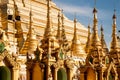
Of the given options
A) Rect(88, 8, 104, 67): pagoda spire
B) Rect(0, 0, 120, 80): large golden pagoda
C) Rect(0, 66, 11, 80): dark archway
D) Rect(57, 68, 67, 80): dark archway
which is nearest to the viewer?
Rect(0, 66, 11, 80): dark archway

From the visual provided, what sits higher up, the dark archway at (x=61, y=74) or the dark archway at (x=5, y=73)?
the dark archway at (x=5, y=73)

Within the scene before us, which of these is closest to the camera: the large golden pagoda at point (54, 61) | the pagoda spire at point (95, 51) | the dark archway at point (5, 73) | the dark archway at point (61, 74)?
the dark archway at point (5, 73)

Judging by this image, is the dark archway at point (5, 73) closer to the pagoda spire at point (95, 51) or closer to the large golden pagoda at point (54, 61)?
the large golden pagoda at point (54, 61)

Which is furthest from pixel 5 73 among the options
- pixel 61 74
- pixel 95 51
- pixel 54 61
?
pixel 95 51

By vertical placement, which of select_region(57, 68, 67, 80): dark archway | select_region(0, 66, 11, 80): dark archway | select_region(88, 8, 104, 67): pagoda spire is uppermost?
select_region(88, 8, 104, 67): pagoda spire

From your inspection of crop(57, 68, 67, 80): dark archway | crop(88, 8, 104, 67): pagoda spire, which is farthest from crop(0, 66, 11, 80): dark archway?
crop(88, 8, 104, 67): pagoda spire

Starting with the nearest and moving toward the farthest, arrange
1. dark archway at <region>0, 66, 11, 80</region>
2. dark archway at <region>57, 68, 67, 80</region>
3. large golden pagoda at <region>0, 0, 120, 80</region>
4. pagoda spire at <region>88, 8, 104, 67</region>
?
dark archway at <region>0, 66, 11, 80</region> < large golden pagoda at <region>0, 0, 120, 80</region> < dark archway at <region>57, 68, 67, 80</region> < pagoda spire at <region>88, 8, 104, 67</region>

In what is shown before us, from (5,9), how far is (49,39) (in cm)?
2341

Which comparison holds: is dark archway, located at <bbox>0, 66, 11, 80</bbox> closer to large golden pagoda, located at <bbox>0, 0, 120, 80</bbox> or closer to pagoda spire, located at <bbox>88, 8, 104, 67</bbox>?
large golden pagoda, located at <bbox>0, 0, 120, 80</bbox>

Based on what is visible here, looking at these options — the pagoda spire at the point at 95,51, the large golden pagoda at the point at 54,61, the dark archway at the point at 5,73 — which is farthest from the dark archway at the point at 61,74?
the dark archway at the point at 5,73

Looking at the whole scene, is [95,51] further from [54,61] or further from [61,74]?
[54,61]

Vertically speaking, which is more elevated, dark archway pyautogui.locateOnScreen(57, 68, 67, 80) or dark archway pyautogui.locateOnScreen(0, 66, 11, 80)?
dark archway pyautogui.locateOnScreen(0, 66, 11, 80)

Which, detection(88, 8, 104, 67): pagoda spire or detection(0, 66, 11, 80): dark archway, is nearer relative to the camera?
detection(0, 66, 11, 80): dark archway

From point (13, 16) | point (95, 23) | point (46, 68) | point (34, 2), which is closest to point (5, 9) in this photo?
point (13, 16)
